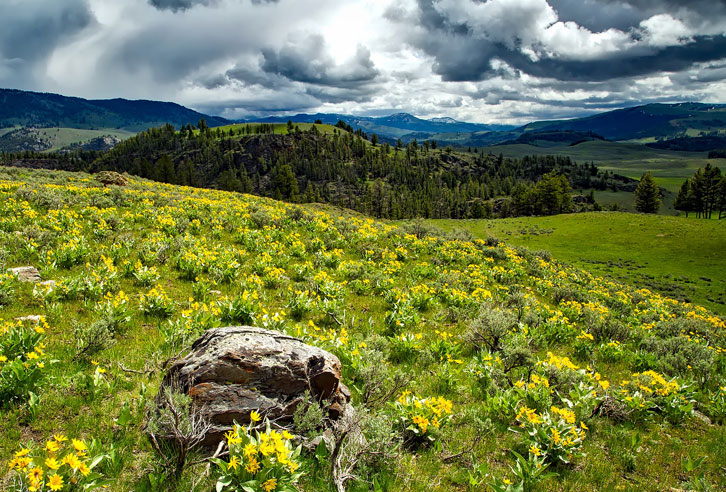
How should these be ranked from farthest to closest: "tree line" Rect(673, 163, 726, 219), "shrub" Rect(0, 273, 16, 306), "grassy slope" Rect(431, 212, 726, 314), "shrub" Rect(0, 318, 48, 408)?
1. "tree line" Rect(673, 163, 726, 219)
2. "grassy slope" Rect(431, 212, 726, 314)
3. "shrub" Rect(0, 273, 16, 306)
4. "shrub" Rect(0, 318, 48, 408)

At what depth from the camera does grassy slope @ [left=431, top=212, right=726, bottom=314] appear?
140 feet

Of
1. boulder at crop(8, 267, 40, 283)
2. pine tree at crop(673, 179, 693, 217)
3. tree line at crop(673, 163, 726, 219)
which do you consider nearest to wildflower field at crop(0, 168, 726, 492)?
boulder at crop(8, 267, 40, 283)

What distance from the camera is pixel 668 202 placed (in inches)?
7515

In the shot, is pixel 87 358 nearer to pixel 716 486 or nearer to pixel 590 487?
pixel 590 487

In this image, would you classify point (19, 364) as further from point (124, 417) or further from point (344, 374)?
Answer: point (344, 374)

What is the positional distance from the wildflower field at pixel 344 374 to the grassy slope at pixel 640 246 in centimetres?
3805

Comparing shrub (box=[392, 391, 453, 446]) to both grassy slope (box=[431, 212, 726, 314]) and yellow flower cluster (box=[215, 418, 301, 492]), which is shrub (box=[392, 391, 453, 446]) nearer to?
yellow flower cluster (box=[215, 418, 301, 492])

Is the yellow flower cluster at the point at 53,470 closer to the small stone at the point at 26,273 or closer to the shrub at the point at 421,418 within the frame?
the shrub at the point at 421,418

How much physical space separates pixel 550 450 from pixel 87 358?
6.97 m

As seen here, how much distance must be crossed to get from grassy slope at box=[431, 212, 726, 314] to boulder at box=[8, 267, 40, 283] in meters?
51.5

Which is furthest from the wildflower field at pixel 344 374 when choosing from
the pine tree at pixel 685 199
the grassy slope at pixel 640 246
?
the pine tree at pixel 685 199

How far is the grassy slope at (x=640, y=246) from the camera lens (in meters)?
42.5

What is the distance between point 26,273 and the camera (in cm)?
760

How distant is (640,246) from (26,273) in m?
72.2
